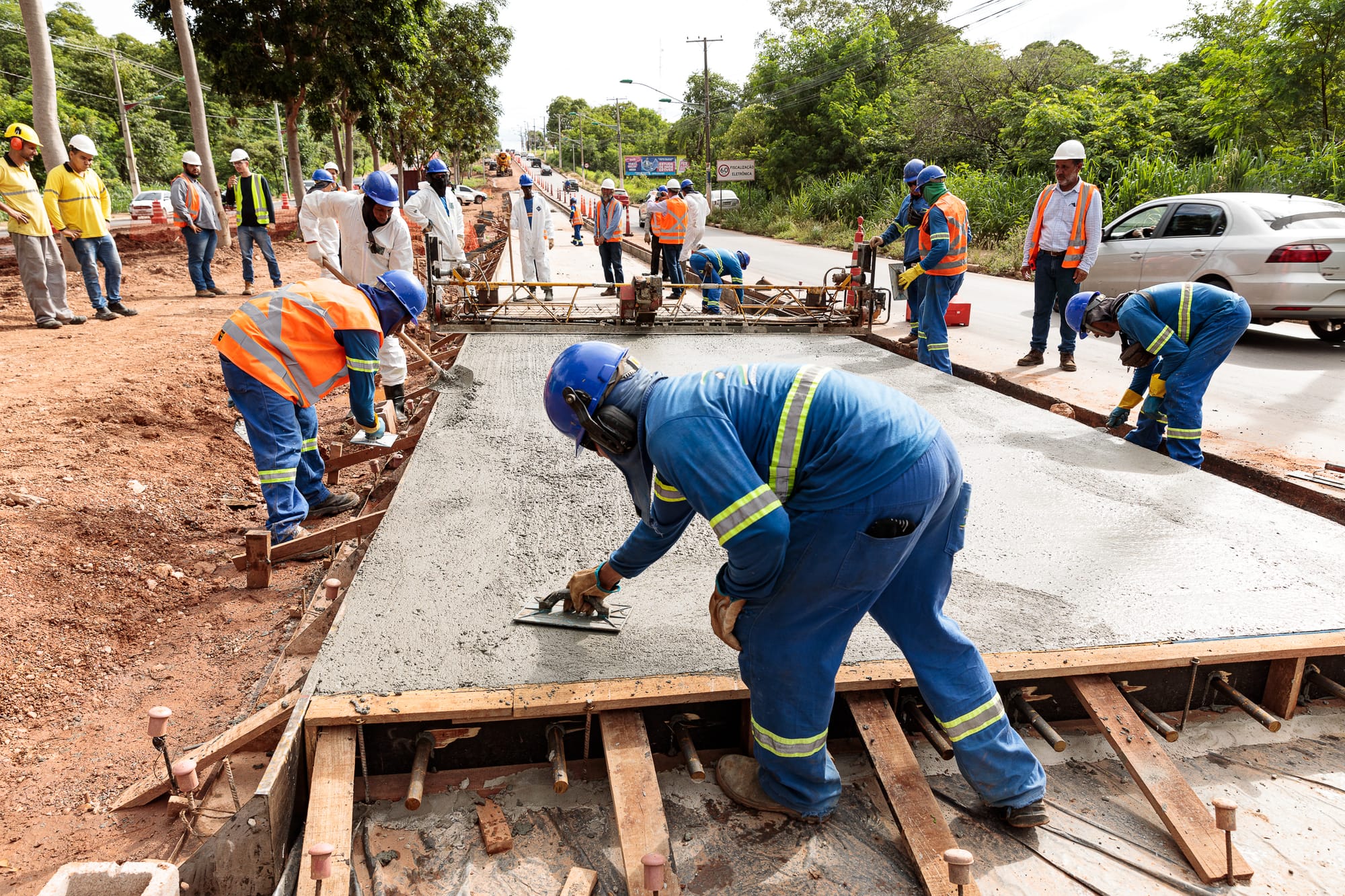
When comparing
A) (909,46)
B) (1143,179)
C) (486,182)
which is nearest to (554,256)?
(1143,179)

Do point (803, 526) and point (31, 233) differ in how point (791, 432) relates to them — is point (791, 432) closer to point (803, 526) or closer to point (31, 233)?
point (803, 526)

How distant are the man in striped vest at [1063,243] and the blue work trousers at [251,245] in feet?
28.8

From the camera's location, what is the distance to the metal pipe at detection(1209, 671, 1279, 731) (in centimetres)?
262

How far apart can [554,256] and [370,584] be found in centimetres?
1553

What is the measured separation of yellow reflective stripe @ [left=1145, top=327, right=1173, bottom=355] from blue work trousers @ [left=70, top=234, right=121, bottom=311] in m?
9.26

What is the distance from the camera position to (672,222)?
440 inches

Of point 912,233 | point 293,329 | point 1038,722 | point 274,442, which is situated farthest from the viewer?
point 912,233

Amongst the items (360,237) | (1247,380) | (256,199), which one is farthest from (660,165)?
(1247,380)

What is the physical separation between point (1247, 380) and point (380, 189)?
721 cm

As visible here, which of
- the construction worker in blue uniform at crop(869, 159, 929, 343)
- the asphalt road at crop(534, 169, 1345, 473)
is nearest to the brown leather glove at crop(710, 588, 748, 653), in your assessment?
the asphalt road at crop(534, 169, 1345, 473)

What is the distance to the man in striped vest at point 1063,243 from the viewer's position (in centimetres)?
711

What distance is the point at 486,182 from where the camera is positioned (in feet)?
234

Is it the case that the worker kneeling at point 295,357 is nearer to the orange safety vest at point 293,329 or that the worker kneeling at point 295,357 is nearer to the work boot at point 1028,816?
the orange safety vest at point 293,329

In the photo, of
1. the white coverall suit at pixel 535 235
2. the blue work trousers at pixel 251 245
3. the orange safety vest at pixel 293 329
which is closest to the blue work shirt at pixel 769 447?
the orange safety vest at pixel 293 329
